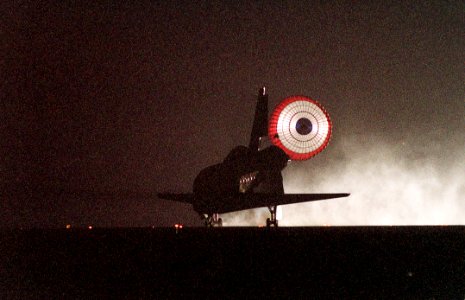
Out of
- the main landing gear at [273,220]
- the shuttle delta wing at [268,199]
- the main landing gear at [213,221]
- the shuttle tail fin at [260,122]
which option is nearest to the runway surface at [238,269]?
the main landing gear at [273,220]

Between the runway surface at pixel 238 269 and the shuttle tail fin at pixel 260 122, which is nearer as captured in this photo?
the runway surface at pixel 238 269

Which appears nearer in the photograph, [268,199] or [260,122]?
[268,199]

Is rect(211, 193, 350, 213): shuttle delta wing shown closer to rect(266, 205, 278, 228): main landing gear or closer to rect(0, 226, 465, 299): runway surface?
rect(266, 205, 278, 228): main landing gear

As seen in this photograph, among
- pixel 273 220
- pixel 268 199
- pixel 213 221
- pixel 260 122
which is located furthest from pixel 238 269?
pixel 260 122

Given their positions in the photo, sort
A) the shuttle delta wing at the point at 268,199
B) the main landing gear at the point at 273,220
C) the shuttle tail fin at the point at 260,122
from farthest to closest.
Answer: the shuttle tail fin at the point at 260,122
the shuttle delta wing at the point at 268,199
the main landing gear at the point at 273,220

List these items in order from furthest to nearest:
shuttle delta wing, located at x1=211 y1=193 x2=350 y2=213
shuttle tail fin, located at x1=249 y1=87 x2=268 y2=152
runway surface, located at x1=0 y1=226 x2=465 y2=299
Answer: shuttle tail fin, located at x1=249 y1=87 x2=268 y2=152, shuttle delta wing, located at x1=211 y1=193 x2=350 y2=213, runway surface, located at x1=0 y1=226 x2=465 y2=299

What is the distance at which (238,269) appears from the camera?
7145mm

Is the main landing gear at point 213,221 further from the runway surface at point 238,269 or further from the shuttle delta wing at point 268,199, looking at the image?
the runway surface at point 238,269

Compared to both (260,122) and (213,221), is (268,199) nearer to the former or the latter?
(213,221)

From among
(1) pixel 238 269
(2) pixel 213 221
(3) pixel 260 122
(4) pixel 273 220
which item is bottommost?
(1) pixel 238 269

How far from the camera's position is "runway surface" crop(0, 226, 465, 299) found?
5.95m

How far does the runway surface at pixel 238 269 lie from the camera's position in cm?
595

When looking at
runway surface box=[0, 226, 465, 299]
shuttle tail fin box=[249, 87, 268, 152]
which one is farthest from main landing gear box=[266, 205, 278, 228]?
runway surface box=[0, 226, 465, 299]

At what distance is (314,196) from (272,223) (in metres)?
3.13
